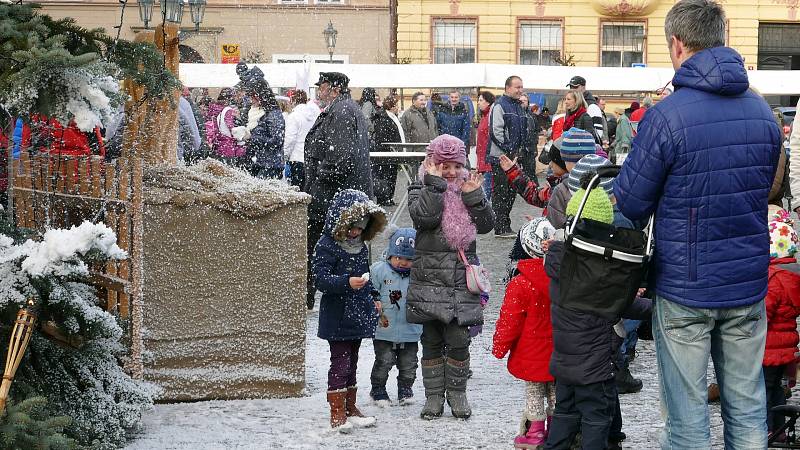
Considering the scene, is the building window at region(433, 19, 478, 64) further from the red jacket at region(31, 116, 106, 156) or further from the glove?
the red jacket at region(31, 116, 106, 156)

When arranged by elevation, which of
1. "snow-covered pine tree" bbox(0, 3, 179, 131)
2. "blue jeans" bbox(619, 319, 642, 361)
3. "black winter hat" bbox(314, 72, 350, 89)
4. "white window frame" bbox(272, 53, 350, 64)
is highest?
"white window frame" bbox(272, 53, 350, 64)

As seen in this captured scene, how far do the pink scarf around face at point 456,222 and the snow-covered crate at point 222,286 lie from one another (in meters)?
0.84

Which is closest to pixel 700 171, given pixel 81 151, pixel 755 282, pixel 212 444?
pixel 755 282

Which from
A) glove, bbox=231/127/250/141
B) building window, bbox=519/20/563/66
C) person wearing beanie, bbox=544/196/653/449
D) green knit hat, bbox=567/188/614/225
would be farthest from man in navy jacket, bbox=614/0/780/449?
building window, bbox=519/20/563/66

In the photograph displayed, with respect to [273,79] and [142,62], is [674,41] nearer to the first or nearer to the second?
[142,62]

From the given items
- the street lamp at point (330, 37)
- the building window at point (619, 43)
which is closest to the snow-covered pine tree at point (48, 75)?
the street lamp at point (330, 37)

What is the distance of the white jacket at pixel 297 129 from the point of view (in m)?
13.8

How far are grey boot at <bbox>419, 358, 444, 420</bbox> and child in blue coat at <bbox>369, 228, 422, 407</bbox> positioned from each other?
11.8 inches

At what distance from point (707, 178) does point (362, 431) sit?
249cm

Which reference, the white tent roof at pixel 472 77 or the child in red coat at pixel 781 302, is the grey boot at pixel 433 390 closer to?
the child in red coat at pixel 781 302

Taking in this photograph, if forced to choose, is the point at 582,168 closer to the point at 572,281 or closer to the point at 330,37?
the point at 572,281

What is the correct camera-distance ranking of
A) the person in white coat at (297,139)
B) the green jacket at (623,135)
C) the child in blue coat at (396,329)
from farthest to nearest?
the green jacket at (623,135) < the person in white coat at (297,139) < the child in blue coat at (396,329)

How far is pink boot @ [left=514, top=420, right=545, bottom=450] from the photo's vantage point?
19.7 feet

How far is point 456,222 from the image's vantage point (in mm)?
6684
